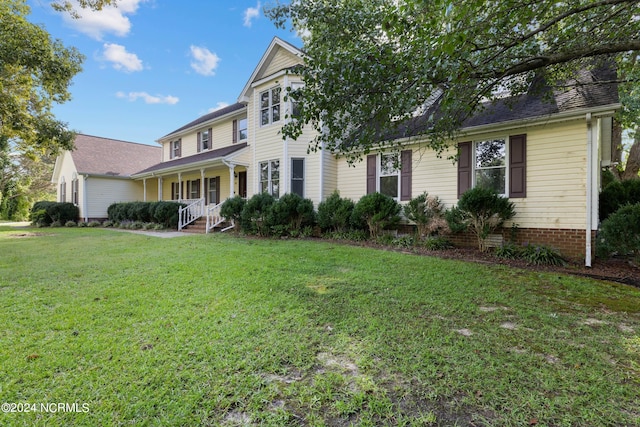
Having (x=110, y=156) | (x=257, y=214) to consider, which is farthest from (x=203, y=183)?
(x=110, y=156)

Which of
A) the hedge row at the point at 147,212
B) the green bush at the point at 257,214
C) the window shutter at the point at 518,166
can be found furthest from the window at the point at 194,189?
the window shutter at the point at 518,166

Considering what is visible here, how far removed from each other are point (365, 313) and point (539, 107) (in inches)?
309

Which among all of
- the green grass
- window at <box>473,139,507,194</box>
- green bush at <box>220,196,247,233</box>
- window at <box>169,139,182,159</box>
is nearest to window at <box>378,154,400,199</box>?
window at <box>473,139,507,194</box>

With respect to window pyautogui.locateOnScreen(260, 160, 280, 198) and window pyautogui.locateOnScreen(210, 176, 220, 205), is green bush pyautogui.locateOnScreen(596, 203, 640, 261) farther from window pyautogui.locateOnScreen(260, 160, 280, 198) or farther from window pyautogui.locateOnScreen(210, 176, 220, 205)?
window pyautogui.locateOnScreen(210, 176, 220, 205)

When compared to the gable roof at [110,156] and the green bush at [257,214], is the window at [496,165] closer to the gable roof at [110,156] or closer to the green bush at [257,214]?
the green bush at [257,214]

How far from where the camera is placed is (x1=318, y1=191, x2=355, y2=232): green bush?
9.84m

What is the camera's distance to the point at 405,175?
9828 mm

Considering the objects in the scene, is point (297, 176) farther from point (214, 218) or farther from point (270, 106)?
point (214, 218)

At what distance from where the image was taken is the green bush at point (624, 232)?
215 inches

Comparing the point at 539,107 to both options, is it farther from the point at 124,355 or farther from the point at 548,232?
the point at 124,355

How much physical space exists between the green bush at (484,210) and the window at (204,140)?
562 inches

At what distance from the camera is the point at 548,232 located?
24.1 feet

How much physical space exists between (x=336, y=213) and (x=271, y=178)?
390 centimetres

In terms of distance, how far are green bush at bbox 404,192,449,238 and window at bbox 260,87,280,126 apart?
6790mm
